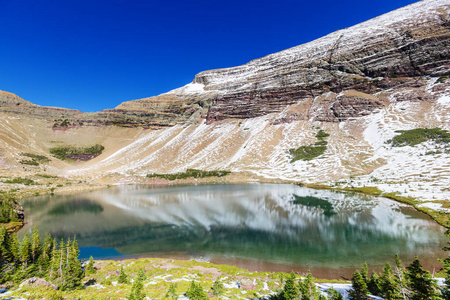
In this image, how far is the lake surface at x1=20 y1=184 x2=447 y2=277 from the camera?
2241 cm

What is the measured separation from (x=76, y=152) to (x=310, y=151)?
491ft

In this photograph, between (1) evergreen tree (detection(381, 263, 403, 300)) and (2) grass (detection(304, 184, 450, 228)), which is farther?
(2) grass (detection(304, 184, 450, 228))

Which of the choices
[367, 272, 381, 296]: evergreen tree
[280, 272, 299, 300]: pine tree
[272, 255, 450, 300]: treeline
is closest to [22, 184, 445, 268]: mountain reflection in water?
[367, 272, 381, 296]: evergreen tree

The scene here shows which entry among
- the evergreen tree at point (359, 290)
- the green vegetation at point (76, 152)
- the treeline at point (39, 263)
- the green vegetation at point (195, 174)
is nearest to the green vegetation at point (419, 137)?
the green vegetation at point (195, 174)

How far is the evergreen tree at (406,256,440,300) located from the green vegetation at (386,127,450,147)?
8960cm

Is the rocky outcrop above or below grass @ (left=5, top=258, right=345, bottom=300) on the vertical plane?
above

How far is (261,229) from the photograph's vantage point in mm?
31328

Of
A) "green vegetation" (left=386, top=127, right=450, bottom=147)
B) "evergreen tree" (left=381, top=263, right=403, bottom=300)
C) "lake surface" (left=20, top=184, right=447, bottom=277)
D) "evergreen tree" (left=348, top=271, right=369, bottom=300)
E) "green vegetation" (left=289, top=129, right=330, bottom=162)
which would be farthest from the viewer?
"green vegetation" (left=289, top=129, right=330, bottom=162)

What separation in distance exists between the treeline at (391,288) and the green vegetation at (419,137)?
88484 mm

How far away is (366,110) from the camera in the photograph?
117688 mm

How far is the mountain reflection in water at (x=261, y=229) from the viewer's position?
23.3 metres

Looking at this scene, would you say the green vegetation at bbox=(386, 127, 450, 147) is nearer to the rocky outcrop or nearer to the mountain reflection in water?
the rocky outcrop

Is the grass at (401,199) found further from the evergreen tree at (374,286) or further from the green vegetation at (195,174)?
the green vegetation at (195,174)

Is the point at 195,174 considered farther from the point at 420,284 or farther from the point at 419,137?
the point at 420,284
